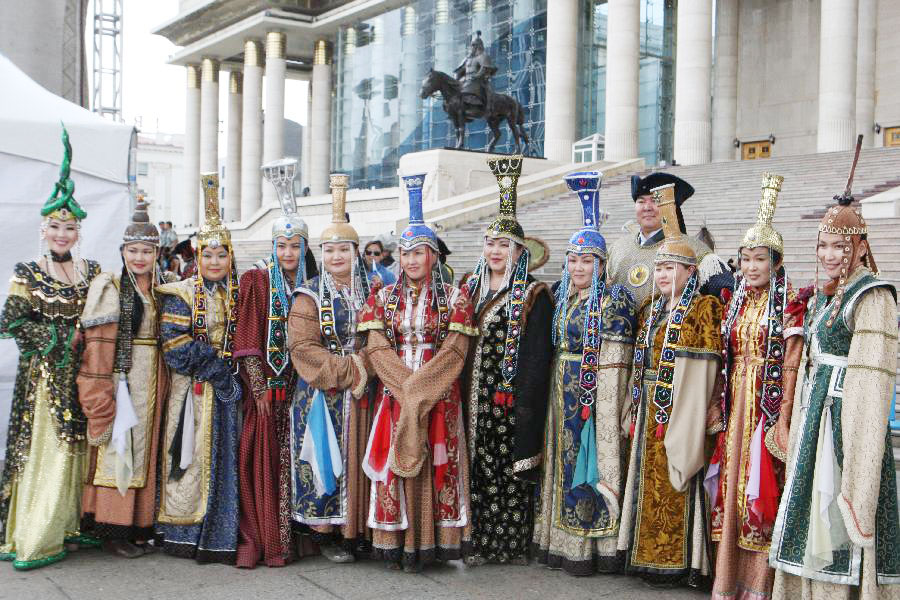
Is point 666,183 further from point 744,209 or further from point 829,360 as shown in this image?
point 744,209

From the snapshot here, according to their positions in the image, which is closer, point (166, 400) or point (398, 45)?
point (166, 400)

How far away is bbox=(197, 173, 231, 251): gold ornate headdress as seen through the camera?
203 inches

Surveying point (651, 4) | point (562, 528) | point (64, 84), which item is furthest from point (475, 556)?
point (651, 4)

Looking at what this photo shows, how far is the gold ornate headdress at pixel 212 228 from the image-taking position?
5.15 meters

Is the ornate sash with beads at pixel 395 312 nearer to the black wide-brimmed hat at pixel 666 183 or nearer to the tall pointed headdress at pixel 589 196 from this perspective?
the tall pointed headdress at pixel 589 196

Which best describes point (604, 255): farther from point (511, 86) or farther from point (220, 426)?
point (511, 86)

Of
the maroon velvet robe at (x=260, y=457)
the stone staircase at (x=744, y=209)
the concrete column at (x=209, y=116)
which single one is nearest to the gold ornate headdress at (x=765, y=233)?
the maroon velvet robe at (x=260, y=457)

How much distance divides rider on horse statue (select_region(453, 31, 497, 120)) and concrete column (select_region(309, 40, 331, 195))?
19153 mm

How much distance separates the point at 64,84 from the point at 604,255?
21.8 feet

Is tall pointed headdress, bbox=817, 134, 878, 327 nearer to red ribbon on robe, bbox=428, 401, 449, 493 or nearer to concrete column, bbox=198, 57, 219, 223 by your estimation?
red ribbon on robe, bbox=428, 401, 449, 493

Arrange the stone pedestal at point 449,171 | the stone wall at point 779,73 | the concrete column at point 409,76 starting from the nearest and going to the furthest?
the stone pedestal at point 449,171, the stone wall at point 779,73, the concrete column at point 409,76

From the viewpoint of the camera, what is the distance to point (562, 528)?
188 inches

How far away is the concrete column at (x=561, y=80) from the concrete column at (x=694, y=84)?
424 cm

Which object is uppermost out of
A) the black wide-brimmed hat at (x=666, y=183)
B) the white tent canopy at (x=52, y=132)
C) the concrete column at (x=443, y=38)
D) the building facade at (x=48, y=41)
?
the concrete column at (x=443, y=38)
